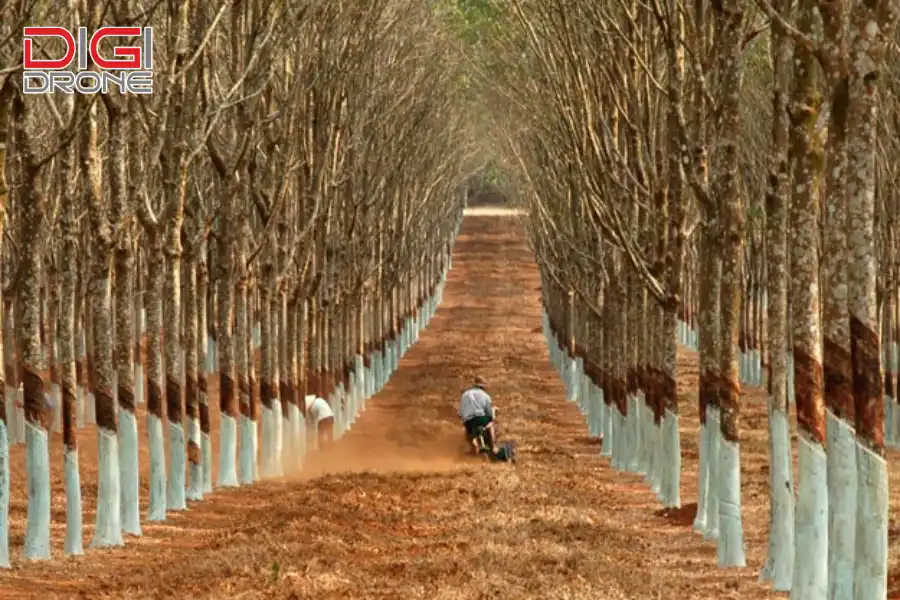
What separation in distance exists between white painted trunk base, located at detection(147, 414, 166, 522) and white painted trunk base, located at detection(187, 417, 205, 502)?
10.3 ft

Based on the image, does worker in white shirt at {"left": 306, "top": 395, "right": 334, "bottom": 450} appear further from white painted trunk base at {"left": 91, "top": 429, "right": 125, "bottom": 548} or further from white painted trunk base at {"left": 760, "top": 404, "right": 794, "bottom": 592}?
white painted trunk base at {"left": 760, "top": 404, "right": 794, "bottom": 592}

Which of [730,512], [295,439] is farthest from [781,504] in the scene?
[295,439]

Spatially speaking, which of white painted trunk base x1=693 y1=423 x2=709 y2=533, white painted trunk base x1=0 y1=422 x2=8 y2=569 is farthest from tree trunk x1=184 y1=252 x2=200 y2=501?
white painted trunk base x1=693 y1=423 x2=709 y2=533

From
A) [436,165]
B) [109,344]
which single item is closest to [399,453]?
[109,344]

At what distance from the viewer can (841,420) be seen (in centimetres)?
1246

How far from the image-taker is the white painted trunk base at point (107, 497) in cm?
2169

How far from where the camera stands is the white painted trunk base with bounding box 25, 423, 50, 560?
66.3 feet

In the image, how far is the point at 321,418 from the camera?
3900 centimetres

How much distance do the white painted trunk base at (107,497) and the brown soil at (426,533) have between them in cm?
29

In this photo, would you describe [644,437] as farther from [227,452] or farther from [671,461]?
[227,452]

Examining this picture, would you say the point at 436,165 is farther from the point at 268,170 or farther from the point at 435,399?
the point at 268,170

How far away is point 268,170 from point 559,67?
6.64m

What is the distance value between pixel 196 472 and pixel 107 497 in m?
6.65

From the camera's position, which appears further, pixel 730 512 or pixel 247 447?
pixel 247 447
